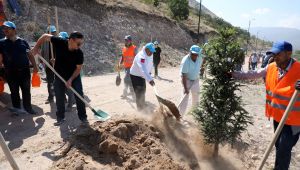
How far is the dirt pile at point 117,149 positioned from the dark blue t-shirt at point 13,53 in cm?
199

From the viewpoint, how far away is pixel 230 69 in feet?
14.3

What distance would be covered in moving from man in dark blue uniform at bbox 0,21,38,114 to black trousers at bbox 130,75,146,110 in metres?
2.16

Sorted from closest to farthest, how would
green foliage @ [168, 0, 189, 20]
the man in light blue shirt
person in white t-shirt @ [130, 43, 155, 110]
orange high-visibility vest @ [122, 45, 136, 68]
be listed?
the man in light blue shirt < person in white t-shirt @ [130, 43, 155, 110] < orange high-visibility vest @ [122, 45, 136, 68] < green foliage @ [168, 0, 189, 20]

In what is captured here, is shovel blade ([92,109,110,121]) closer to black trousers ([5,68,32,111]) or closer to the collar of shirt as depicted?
black trousers ([5,68,32,111])

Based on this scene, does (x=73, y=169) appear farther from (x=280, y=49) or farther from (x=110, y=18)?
(x=110, y=18)

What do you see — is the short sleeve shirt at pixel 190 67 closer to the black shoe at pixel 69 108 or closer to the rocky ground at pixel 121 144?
the rocky ground at pixel 121 144

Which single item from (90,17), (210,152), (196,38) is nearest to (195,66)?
(210,152)

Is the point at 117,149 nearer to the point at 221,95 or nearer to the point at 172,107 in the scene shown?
the point at 172,107

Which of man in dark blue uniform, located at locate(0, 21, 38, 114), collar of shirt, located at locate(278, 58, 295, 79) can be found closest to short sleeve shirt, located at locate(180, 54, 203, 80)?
collar of shirt, located at locate(278, 58, 295, 79)

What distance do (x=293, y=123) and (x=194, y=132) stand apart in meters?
2.33

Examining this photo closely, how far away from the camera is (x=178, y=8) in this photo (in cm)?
3606

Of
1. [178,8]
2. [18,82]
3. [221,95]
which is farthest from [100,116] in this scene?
[178,8]

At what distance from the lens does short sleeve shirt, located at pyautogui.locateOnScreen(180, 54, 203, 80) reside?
19.0 feet

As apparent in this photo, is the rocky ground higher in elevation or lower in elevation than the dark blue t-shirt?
lower
